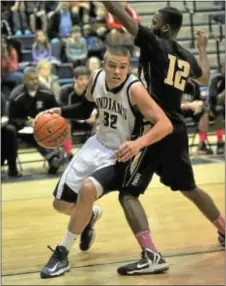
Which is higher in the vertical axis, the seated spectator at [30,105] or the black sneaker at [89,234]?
the seated spectator at [30,105]

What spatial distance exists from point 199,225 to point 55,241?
1090 millimetres

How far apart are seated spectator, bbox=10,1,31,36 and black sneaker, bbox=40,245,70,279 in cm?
660

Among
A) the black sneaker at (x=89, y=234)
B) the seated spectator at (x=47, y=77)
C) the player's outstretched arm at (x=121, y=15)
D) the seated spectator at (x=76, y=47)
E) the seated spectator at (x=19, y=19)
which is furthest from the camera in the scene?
the seated spectator at (x=19, y=19)

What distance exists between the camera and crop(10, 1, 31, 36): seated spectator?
32.0 ft

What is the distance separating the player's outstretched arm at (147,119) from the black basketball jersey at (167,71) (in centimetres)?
18

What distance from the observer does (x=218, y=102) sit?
744 centimetres

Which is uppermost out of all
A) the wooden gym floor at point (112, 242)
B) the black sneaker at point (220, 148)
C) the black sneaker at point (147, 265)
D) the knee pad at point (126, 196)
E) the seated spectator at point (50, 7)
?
the seated spectator at point (50, 7)

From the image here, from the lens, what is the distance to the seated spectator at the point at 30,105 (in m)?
7.00

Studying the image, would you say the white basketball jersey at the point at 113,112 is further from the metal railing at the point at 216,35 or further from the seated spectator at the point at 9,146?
the metal railing at the point at 216,35

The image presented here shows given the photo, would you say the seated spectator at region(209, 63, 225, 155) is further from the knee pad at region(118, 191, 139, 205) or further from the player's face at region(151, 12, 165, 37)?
the knee pad at region(118, 191, 139, 205)

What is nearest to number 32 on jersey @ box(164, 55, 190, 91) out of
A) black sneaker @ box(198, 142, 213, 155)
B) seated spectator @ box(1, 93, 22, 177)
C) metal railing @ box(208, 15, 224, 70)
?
seated spectator @ box(1, 93, 22, 177)

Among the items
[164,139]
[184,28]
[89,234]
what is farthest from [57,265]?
[184,28]

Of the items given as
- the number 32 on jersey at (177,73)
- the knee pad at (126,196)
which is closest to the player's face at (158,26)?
the number 32 on jersey at (177,73)

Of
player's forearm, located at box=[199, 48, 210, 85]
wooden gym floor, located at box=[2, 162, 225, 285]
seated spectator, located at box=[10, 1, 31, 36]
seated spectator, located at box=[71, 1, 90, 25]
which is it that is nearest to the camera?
wooden gym floor, located at box=[2, 162, 225, 285]
